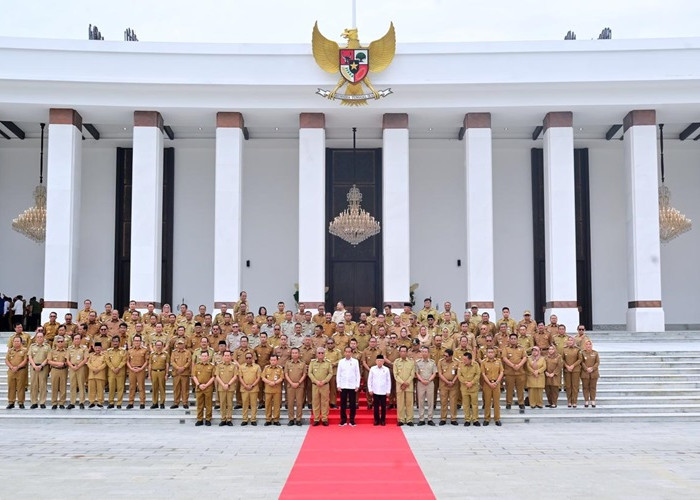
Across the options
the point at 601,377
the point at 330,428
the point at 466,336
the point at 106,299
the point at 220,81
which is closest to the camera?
the point at 330,428

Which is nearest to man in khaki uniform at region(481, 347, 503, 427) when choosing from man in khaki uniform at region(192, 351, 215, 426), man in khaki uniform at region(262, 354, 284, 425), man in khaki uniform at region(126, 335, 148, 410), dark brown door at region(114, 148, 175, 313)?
man in khaki uniform at region(262, 354, 284, 425)

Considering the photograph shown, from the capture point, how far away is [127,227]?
24.2 meters

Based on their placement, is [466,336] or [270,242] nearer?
[466,336]

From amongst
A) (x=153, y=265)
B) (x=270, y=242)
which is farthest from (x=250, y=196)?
(x=153, y=265)

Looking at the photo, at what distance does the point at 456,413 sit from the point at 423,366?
91 centimetres

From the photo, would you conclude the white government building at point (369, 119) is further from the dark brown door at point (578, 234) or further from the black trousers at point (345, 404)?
the black trousers at point (345, 404)

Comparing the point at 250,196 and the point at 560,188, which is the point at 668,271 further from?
the point at 250,196

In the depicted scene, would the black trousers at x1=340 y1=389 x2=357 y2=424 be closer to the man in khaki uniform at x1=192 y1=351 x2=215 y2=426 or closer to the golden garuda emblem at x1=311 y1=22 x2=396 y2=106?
the man in khaki uniform at x1=192 y1=351 x2=215 y2=426

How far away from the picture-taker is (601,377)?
15.3m

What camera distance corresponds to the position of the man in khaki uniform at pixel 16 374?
14188 mm

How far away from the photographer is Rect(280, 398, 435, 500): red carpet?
796 centimetres

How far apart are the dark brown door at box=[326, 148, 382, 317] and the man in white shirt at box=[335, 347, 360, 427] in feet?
33.3

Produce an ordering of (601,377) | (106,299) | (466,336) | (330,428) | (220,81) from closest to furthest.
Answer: (330,428), (466,336), (601,377), (220,81), (106,299)

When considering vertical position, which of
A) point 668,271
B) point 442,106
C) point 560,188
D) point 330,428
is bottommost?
point 330,428
